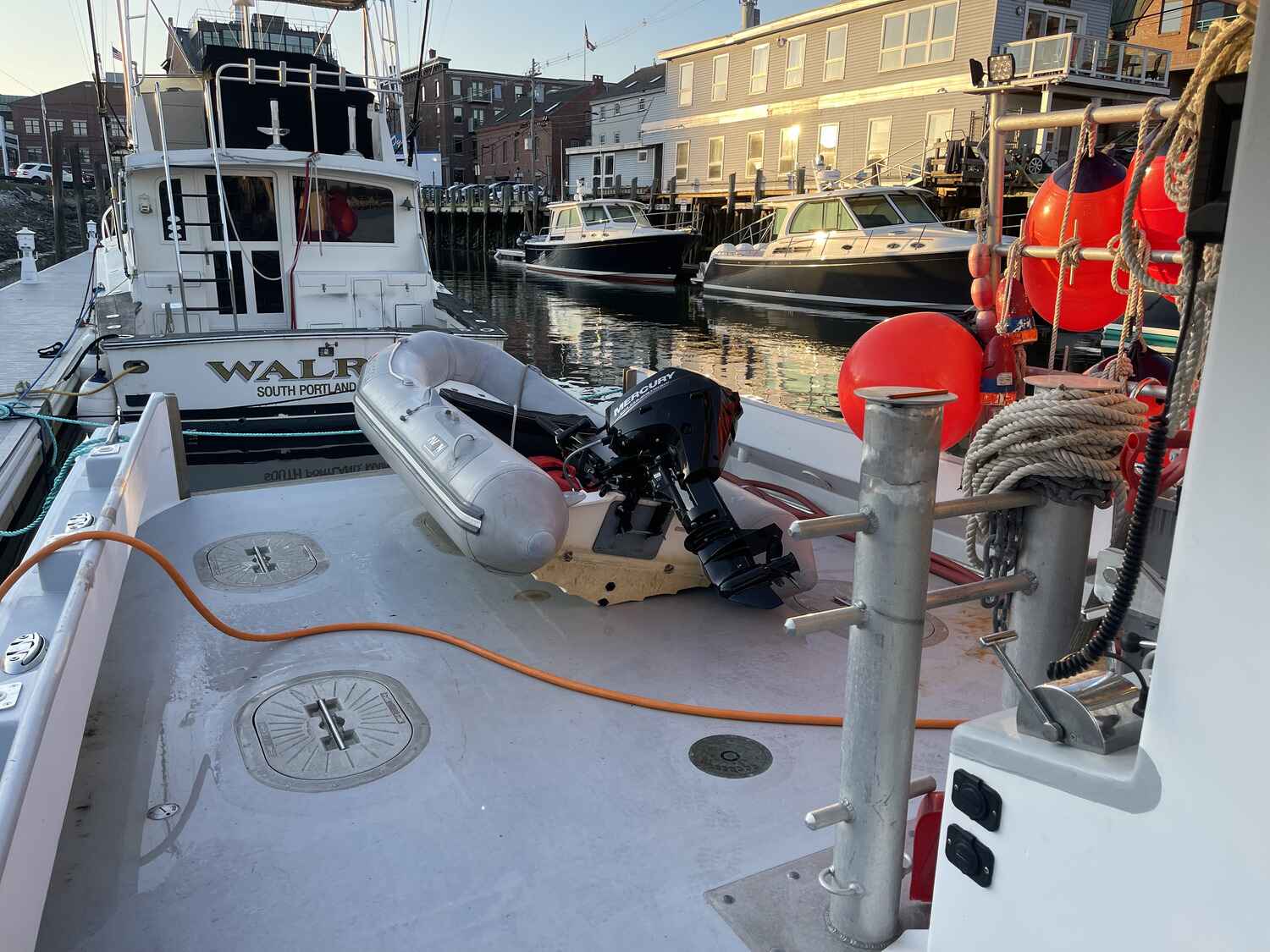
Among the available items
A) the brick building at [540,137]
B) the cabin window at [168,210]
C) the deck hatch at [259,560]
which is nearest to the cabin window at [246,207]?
the cabin window at [168,210]

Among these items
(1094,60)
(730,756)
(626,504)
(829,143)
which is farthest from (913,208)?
(730,756)

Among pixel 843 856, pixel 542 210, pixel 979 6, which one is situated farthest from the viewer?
pixel 542 210

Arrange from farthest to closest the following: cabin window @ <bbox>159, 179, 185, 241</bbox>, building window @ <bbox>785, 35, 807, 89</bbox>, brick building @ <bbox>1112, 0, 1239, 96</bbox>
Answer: building window @ <bbox>785, 35, 807, 89</bbox> → brick building @ <bbox>1112, 0, 1239, 96</bbox> → cabin window @ <bbox>159, 179, 185, 241</bbox>

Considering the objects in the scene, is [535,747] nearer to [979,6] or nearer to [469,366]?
[469,366]

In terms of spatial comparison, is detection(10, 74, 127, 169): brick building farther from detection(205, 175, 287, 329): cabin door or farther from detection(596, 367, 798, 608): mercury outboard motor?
detection(596, 367, 798, 608): mercury outboard motor

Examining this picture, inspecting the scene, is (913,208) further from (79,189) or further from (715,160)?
(79,189)

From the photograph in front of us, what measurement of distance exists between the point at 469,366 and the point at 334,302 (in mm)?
3808

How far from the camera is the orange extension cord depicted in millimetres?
2473

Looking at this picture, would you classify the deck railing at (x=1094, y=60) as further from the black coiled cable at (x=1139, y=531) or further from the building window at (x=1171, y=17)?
the black coiled cable at (x=1139, y=531)

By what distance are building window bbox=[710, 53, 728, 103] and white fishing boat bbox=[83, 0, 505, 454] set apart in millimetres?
21099

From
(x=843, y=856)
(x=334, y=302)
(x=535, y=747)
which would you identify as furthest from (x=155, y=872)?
(x=334, y=302)

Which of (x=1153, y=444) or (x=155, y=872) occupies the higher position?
(x=1153, y=444)

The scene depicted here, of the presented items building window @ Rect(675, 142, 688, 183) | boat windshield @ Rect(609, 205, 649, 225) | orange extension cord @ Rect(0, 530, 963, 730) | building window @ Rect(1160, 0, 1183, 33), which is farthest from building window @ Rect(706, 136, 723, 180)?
orange extension cord @ Rect(0, 530, 963, 730)

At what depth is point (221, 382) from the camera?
7035 mm
